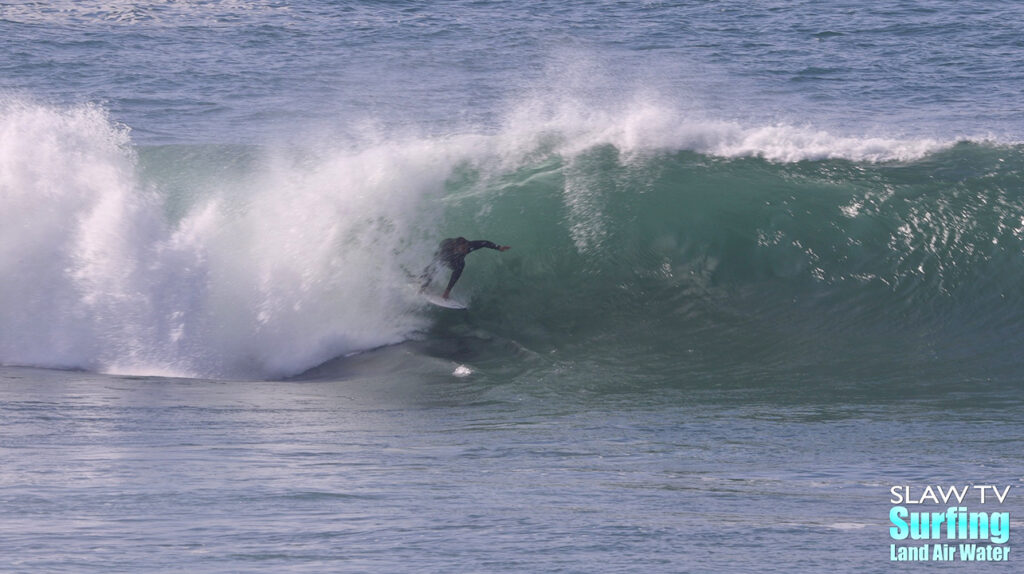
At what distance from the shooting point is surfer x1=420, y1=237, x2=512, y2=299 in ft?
33.6

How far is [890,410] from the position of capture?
7.78 meters

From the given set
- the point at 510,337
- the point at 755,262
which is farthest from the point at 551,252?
the point at 755,262

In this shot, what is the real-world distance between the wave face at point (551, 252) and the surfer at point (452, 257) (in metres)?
0.15

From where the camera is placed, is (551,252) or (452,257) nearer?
(452,257)

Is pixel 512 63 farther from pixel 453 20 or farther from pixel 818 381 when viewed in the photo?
pixel 818 381

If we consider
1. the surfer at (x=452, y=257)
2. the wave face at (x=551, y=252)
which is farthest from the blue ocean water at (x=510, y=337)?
the surfer at (x=452, y=257)

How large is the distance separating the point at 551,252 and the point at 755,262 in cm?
192

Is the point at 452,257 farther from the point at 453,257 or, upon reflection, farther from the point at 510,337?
the point at 510,337

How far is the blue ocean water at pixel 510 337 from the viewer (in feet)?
16.9

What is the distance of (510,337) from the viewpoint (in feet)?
31.7

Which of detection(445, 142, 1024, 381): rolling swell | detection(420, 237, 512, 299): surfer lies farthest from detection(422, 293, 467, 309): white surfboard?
detection(445, 142, 1024, 381): rolling swell

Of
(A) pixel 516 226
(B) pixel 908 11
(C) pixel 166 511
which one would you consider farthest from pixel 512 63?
(C) pixel 166 511

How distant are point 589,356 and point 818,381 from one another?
183 centimetres

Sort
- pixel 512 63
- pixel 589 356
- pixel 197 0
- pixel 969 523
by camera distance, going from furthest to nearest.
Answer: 1. pixel 197 0
2. pixel 512 63
3. pixel 589 356
4. pixel 969 523
